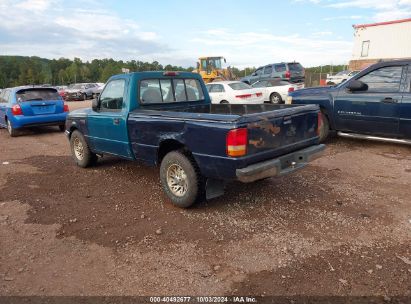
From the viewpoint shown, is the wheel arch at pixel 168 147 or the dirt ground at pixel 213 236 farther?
the wheel arch at pixel 168 147

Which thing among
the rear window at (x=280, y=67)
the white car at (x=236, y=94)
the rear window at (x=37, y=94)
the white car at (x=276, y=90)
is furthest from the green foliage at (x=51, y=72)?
the rear window at (x=37, y=94)


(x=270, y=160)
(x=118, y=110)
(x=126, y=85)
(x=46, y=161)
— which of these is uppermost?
(x=126, y=85)

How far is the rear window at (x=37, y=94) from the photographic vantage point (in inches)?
431

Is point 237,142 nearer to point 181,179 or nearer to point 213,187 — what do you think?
point 213,187

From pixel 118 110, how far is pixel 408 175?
4.88 meters

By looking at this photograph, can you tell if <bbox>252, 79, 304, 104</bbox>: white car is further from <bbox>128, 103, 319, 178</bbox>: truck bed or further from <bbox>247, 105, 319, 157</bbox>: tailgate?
<bbox>128, 103, 319, 178</bbox>: truck bed

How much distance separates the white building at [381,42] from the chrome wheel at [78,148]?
3049 centimetres

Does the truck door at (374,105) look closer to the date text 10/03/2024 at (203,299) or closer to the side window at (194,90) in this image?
the side window at (194,90)

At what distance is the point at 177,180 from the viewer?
461cm

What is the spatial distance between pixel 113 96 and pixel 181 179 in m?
2.09

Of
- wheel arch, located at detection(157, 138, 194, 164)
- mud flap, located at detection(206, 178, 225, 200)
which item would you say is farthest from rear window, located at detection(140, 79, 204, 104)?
mud flap, located at detection(206, 178, 225, 200)

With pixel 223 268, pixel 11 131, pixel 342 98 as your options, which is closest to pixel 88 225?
pixel 223 268

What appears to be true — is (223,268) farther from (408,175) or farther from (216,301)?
→ (408,175)

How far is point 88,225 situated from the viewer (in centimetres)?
425
